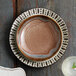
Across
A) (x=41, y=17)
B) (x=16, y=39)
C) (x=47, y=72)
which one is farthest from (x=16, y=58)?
(x=41, y=17)

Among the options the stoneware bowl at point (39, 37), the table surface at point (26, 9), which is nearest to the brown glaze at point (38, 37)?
the stoneware bowl at point (39, 37)

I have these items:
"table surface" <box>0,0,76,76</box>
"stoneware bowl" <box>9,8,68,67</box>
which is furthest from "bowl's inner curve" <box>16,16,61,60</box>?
"table surface" <box>0,0,76,76</box>

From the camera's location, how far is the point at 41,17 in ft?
4.49

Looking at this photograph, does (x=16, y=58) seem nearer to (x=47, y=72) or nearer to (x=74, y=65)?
(x=47, y=72)

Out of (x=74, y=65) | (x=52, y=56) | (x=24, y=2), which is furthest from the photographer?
(x=24, y=2)

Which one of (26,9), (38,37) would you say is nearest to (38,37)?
(38,37)

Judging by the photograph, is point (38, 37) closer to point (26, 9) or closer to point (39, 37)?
point (39, 37)

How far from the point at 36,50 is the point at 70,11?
42 centimetres

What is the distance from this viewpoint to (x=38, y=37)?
4.49 feet

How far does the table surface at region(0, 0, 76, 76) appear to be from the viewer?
137cm

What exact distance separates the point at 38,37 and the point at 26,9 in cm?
27

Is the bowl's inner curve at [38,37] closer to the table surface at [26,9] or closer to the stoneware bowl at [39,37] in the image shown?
the stoneware bowl at [39,37]

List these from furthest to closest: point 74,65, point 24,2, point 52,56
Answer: point 24,2, point 52,56, point 74,65

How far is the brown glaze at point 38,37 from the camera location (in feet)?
4.43
